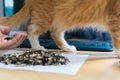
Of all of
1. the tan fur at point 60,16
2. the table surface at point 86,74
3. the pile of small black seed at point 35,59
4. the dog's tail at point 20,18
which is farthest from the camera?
the dog's tail at point 20,18

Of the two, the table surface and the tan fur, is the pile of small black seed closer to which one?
the table surface

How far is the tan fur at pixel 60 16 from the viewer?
131 centimetres

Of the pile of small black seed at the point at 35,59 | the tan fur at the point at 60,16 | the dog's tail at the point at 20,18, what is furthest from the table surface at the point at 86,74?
the dog's tail at the point at 20,18

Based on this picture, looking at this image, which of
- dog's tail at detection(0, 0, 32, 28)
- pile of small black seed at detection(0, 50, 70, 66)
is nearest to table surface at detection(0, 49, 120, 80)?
pile of small black seed at detection(0, 50, 70, 66)

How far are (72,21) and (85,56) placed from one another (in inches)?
13.1

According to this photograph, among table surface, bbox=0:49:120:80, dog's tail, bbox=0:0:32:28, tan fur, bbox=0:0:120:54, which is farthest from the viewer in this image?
dog's tail, bbox=0:0:32:28

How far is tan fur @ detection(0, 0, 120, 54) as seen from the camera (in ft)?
4.30

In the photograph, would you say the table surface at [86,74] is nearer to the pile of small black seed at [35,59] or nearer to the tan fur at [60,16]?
the pile of small black seed at [35,59]

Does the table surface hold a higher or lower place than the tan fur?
lower

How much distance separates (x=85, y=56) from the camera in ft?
3.70

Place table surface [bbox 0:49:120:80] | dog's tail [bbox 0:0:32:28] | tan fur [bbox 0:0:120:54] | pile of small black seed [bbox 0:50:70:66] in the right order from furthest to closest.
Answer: dog's tail [bbox 0:0:32:28] → tan fur [bbox 0:0:120:54] → pile of small black seed [bbox 0:50:70:66] → table surface [bbox 0:49:120:80]

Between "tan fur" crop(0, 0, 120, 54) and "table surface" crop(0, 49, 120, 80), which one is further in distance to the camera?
"tan fur" crop(0, 0, 120, 54)

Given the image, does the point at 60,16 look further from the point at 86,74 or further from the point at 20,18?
the point at 86,74

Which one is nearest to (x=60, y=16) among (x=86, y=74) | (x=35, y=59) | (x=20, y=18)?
(x=20, y=18)
